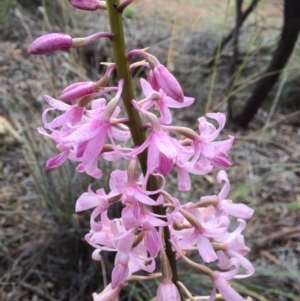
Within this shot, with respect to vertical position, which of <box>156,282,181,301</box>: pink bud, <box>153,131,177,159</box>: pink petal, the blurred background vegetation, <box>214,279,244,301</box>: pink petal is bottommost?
the blurred background vegetation

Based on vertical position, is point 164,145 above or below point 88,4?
below

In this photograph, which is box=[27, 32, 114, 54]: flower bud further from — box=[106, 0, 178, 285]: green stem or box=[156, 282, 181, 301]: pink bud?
box=[156, 282, 181, 301]: pink bud

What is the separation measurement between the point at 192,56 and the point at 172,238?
4230mm

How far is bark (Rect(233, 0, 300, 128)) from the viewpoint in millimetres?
Answer: 3521

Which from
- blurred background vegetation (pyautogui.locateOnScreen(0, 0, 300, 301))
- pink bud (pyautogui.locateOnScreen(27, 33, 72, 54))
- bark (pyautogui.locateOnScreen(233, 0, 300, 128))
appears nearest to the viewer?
pink bud (pyautogui.locateOnScreen(27, 33, 72, 54))

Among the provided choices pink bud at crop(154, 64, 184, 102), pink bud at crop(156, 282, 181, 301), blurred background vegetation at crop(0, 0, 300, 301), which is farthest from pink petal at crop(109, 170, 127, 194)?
blurred background vegetation at crop(0, 0, 300, 301)

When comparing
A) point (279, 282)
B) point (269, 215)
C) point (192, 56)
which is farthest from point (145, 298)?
point (192, 56)

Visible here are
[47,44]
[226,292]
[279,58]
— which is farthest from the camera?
[279,58]

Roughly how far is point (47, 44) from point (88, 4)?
16 cm

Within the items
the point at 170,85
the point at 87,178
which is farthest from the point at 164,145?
the point at 87,178

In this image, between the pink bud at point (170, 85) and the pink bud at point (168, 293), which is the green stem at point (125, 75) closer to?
the pink bud at point (170, 85)

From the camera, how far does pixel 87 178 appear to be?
2.98 m

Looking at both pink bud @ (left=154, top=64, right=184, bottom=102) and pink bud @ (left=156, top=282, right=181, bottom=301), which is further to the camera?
pink bud @ (left=156, top=282, right=181, bottom=301)

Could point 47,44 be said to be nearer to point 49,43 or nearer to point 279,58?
point 49,43
